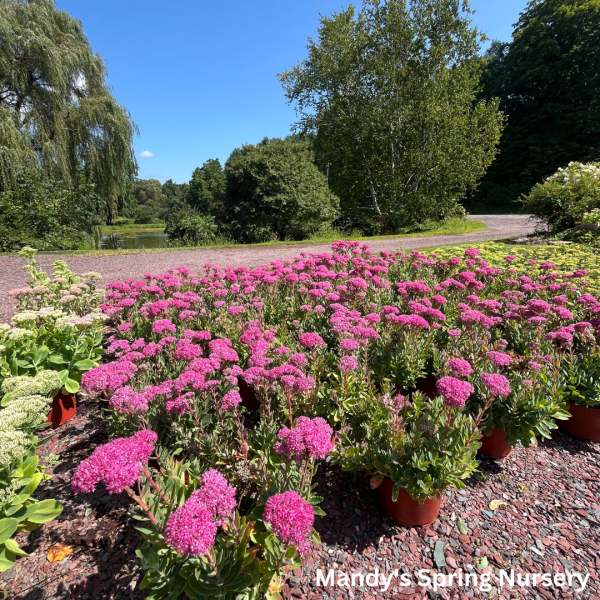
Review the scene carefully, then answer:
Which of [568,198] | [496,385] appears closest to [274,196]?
[568,198]

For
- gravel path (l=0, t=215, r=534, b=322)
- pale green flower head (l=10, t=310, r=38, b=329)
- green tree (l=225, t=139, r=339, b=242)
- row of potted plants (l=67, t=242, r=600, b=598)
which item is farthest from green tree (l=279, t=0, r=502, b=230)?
pale green flower head (l=10, t=310, r=38, b=329)

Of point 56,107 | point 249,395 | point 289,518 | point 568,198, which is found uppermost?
point 56,107

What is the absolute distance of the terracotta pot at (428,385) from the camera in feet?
10.8

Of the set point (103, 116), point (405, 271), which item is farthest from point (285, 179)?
point (405, 271)

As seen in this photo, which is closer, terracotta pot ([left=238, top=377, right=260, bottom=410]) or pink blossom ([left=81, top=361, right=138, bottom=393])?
pink blossom ([left=81, top=361, right=138, bottom=393])

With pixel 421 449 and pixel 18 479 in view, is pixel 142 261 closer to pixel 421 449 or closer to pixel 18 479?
pixel 18 479

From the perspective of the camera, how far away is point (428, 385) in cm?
332

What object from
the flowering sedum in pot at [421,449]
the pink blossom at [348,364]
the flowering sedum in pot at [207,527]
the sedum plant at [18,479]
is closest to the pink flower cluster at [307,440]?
the flowering sedum in pot at [207,527]

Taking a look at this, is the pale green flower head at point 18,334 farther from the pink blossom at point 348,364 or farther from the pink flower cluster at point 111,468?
the pink blossom at point 348,364

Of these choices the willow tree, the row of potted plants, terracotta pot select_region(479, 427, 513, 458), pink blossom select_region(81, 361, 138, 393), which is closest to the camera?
the row of potted plants

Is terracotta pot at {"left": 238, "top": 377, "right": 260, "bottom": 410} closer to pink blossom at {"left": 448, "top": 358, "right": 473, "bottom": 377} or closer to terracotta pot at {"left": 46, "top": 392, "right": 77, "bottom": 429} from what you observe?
terracotta pot at {"left": 46, "top": 392, "right": 77, "bottom": 429}

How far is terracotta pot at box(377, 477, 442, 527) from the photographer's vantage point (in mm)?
2051

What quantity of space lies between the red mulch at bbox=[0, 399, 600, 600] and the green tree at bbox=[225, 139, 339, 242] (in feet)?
47.2

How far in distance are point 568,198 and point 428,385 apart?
12525 mm
